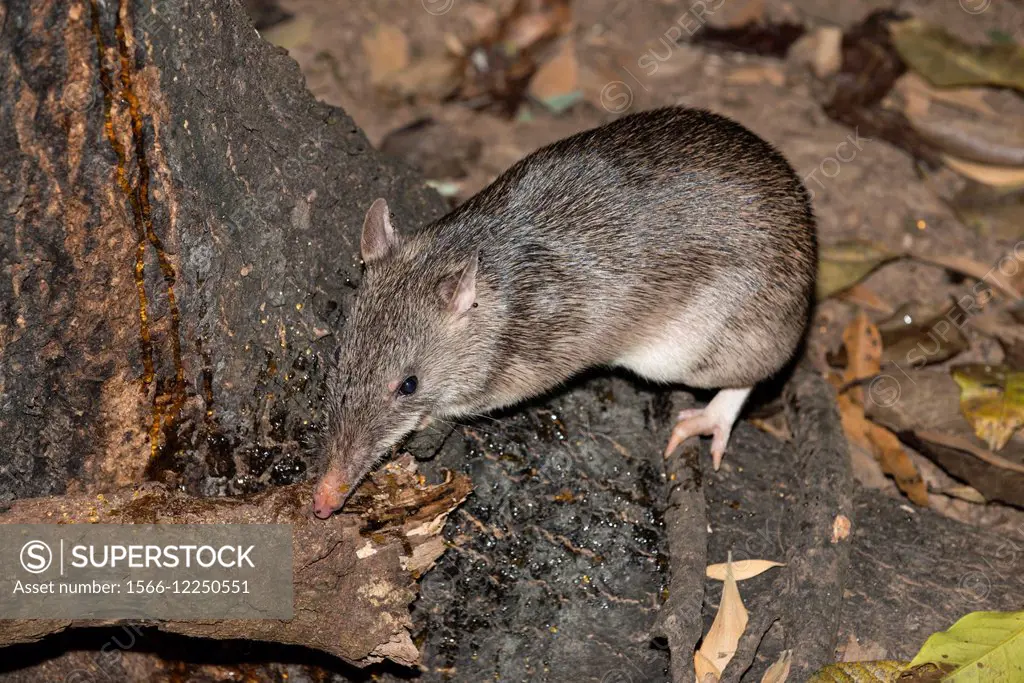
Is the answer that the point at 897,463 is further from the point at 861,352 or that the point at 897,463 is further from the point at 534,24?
the point at 534,24

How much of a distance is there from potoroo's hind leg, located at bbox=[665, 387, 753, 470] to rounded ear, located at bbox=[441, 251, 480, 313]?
4.06 feet

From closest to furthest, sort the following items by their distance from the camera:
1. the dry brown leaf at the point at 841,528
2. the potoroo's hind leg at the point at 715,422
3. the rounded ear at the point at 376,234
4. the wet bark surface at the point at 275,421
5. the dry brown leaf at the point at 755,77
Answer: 1. the wet bark surface at the point at 275,421
2. the rounded ear at the point at 376,234
3. the dry brown leaf at the point at 841,528
4. the potoroo's hind leg at the point at 715,422
5. the dry brown leaf at the point at 755,77

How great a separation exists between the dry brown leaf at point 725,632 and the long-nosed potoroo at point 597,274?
73 cm

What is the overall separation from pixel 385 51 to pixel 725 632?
584 cm

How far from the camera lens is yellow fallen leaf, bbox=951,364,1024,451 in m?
5.65

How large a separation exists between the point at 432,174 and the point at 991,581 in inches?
185

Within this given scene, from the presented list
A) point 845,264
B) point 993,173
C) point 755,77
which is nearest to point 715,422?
point 845,264

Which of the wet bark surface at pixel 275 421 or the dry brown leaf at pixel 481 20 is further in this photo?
the dry brown leaf at pixel 481 20

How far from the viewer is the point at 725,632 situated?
4.31 meters

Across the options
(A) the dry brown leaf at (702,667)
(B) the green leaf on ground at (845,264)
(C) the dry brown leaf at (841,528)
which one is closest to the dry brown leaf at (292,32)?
(B) the green leaf on ground at (845,264)

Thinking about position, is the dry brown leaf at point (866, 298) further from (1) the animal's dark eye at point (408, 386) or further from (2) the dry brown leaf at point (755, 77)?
(1) the animal's dark eye at point (408, 386)

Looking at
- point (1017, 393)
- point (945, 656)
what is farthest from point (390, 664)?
point (1017, 393)

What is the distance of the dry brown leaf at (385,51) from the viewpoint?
325 inches

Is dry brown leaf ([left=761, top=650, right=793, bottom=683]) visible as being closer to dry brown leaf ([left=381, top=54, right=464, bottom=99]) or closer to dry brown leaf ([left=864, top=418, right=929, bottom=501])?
dry brown leaf ([left=864, top=418, right=929, bottom=501])
